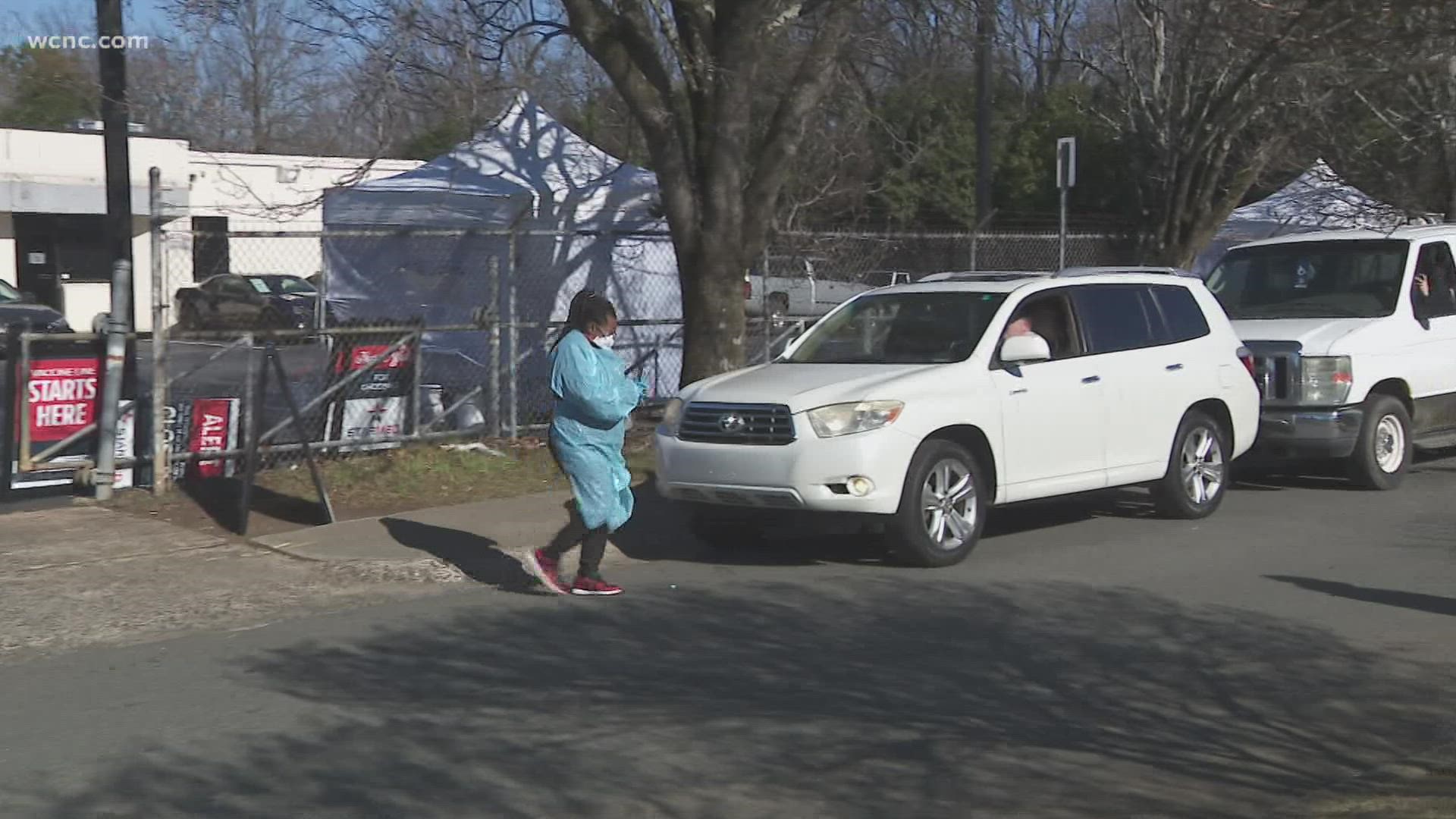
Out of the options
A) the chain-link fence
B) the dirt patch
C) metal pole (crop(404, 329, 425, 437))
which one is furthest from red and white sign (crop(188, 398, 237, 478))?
metal pole (crop(404, 329, 425, 437))

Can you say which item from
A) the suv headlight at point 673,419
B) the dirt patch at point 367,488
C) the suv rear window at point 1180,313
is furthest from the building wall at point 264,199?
the suv rear window at point 1180,313

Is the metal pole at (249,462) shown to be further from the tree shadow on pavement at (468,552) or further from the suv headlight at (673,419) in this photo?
the suv headlight at (673,419)

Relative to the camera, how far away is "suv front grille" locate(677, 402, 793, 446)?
31.1 ft

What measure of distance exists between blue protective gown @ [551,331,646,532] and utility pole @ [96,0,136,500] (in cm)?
412

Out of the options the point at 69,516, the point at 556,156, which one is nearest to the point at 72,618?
the point at 69,516

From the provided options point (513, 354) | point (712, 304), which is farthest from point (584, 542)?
point (712, 304)

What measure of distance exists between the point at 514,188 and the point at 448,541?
678 centimetres

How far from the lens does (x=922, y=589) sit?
916cm

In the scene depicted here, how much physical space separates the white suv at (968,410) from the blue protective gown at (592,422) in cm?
91

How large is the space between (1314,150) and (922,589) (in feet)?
53.3

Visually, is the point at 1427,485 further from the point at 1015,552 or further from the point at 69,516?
the point at 69,516

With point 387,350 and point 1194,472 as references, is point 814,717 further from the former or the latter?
point 387,350

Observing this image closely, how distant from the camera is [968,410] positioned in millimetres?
9773

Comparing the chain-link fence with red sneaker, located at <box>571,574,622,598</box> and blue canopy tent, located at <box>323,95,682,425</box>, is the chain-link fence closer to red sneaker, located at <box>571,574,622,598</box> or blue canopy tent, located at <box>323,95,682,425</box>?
blue canopy tent, located at <box>323,95,682,425</box>
